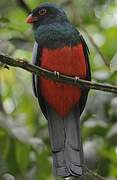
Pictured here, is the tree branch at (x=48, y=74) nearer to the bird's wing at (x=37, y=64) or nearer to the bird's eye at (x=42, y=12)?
the bird's wing at (x=37, y=64)

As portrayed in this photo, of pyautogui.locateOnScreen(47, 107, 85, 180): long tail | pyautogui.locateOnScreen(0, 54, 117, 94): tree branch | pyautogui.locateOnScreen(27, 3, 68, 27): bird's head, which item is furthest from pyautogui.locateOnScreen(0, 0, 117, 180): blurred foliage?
pyautogui.locateOnScreen(0, 54, 117, 94): tree branch

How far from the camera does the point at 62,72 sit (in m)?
4.00

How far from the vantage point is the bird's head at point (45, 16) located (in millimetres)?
4504

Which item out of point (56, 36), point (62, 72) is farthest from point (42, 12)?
point (62, 72)

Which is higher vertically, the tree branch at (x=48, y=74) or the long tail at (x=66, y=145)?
the tree branch at (x=48, y=74)

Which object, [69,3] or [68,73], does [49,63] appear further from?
[69,3]

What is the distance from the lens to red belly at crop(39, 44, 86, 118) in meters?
4.03

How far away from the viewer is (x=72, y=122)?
404 cm

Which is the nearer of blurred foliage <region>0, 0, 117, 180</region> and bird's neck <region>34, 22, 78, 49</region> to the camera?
bird's neck <region>34, 22, 78, 49</region>

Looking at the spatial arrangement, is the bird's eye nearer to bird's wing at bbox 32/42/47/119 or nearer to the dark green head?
the dark green head

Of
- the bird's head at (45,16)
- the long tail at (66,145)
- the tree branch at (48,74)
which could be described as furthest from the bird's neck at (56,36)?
the tree branch at (48,74)

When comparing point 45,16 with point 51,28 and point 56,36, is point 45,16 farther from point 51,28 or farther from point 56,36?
point 56,36

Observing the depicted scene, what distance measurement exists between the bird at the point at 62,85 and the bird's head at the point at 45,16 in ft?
0.34

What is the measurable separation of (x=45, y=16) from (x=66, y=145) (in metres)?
1.13
